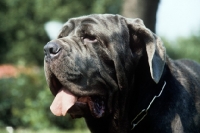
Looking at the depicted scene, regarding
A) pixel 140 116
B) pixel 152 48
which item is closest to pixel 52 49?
pixel 152 48

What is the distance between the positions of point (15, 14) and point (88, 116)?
113ft

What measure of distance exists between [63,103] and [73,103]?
9cm

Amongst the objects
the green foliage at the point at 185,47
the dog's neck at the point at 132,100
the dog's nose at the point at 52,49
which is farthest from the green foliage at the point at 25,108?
the green foliage at the point at 185,47

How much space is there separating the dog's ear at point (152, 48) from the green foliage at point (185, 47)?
29.7 meters

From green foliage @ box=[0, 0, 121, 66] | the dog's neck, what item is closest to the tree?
the dog's neck

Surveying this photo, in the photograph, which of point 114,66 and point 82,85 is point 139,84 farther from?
point 82,85

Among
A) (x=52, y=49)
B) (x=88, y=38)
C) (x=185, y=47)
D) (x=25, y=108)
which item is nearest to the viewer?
(x=52, y=49)

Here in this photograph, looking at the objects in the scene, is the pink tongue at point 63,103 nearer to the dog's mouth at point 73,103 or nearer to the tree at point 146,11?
the dog's mouth at point 73,103

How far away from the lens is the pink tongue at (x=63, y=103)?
3.91 meters

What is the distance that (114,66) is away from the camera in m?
4.07

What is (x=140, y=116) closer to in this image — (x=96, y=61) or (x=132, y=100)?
(x=132, y=100)

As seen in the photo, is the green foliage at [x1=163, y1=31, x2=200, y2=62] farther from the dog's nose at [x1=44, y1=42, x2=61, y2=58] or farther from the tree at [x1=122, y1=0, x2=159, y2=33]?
the dog's nose at [x1=44, y1=42, x2=61, y2=58]

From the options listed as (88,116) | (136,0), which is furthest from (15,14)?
(88,116)

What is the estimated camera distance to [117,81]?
4.09 meters
